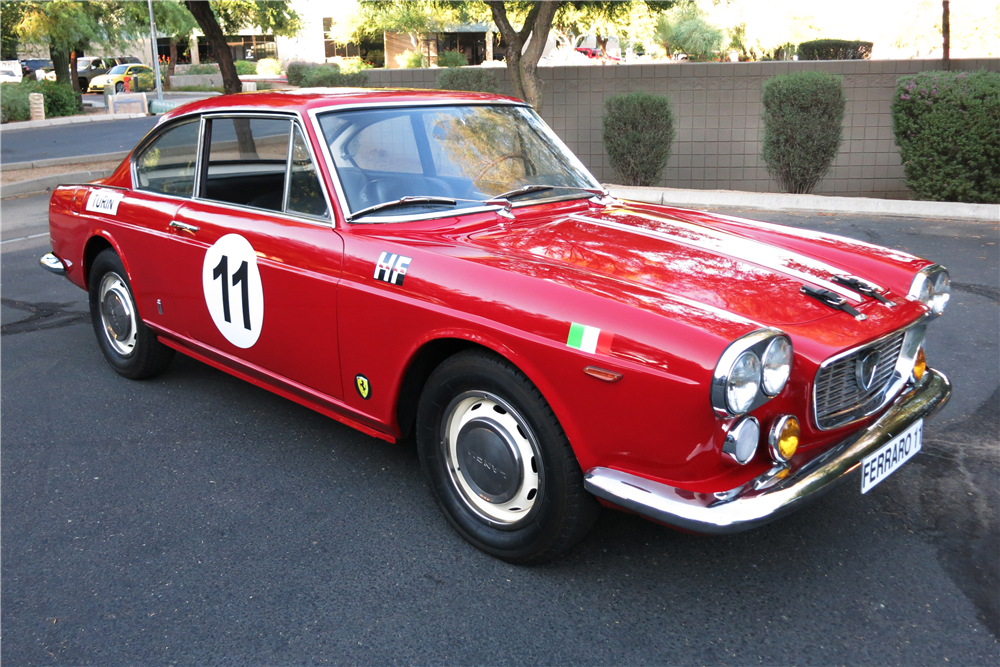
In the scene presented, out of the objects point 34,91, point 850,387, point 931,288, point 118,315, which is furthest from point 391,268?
point 34,91

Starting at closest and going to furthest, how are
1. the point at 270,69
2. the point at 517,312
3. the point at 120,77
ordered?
1. the point at 517,312
2. the point at 120,77
3. the point at 270,69

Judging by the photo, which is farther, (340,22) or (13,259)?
(340,22)

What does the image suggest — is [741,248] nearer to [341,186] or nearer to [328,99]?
[341,186]

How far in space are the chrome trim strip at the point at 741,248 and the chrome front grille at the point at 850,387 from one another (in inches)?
9.3

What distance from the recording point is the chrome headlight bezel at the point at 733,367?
7.64 ft

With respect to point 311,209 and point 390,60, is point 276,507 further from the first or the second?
point 390,60

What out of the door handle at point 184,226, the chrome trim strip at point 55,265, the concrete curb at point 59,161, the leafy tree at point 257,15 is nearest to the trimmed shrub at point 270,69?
the leafy tree at point 257,15

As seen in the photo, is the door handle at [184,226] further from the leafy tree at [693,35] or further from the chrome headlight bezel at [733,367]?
the leafy tree at [693,35]

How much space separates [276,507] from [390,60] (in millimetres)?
53929

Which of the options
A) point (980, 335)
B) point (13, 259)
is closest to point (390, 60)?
point (13, 259)

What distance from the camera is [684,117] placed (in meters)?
13.3

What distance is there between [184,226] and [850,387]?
10.2 feet

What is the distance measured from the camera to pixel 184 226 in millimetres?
4086

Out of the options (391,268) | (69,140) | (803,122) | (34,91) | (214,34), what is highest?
(34,91)
